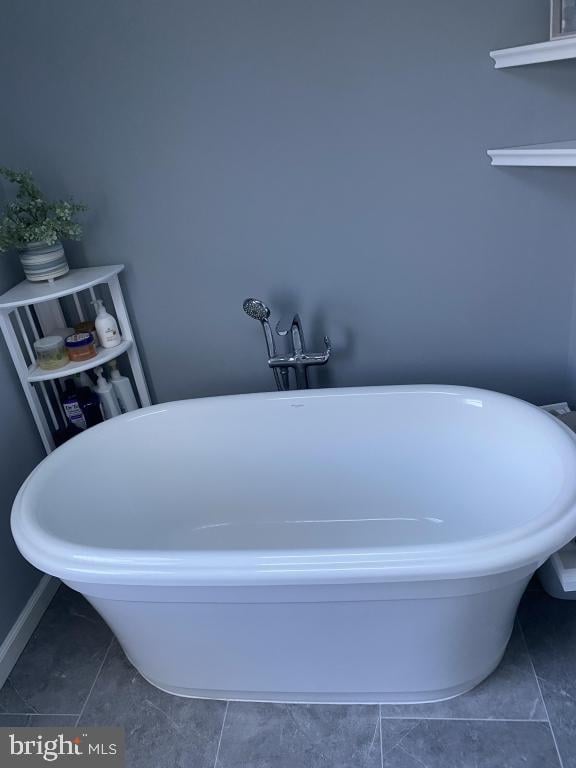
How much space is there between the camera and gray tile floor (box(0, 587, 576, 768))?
1.33m

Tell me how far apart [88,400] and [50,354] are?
206 mm

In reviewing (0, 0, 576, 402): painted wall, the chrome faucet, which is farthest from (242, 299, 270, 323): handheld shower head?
(0, 0, 576, 402): painted wall

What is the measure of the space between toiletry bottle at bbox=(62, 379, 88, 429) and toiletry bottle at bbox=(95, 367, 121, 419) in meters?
0.08

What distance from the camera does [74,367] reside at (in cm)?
178

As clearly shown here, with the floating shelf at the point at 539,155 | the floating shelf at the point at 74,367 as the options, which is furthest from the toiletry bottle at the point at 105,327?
the floating shelf at the point at 539,155

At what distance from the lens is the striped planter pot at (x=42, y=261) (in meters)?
1.72

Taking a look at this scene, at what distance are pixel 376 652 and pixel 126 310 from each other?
4.14ft

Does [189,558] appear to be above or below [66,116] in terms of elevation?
below

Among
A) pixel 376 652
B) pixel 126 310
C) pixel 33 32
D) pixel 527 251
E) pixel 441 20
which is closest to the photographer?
pixel 376 652

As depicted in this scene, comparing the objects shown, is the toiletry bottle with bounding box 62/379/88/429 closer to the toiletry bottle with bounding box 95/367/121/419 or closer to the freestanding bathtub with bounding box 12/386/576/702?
the toiletry bottle with bounding box 95/367/121/419

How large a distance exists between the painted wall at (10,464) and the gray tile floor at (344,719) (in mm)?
217

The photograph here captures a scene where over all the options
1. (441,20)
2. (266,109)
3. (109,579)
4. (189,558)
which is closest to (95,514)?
(109,579)

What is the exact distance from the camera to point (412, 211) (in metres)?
1.74

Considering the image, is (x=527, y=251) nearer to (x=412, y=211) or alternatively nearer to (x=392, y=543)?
(x=412, y=211)
